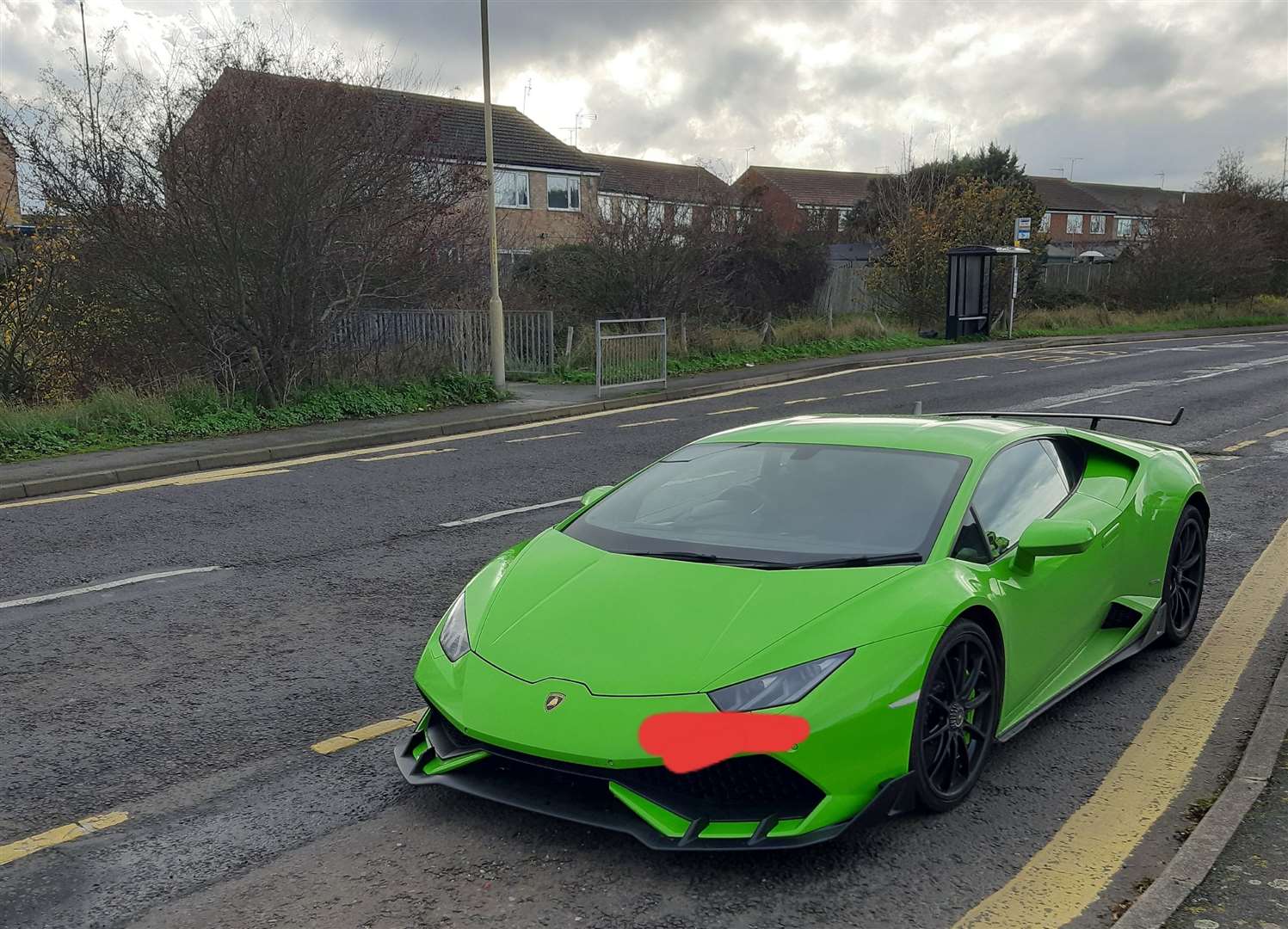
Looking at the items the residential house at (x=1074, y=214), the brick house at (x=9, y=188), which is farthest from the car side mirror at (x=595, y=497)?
the residential house at (x=1074, y=214)

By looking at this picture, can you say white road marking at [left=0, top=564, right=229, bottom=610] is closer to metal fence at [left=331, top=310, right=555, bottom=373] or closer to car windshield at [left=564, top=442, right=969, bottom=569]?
car windshield at [left=564, top=442, right=969, bottom=569]

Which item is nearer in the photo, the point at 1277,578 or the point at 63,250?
the point at 1277,578

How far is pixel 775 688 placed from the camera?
3227mm

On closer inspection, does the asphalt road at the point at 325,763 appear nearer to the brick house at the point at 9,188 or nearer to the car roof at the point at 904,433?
the car roof at the point at 904,433

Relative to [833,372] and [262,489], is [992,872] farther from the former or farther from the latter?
[833,372]

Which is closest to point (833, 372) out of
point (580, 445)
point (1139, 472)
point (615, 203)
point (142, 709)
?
point (615, 203)

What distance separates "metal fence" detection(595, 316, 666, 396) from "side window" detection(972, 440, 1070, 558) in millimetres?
13536

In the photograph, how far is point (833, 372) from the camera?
76.5 feet

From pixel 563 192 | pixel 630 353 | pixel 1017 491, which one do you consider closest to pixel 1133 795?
pixel 1017 491

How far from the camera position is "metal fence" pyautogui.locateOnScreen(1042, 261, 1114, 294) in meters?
41.7

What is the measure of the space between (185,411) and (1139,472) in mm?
12030

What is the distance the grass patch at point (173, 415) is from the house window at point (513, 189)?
91.4 feet

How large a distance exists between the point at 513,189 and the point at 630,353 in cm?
2618

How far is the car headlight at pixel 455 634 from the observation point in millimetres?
3783
